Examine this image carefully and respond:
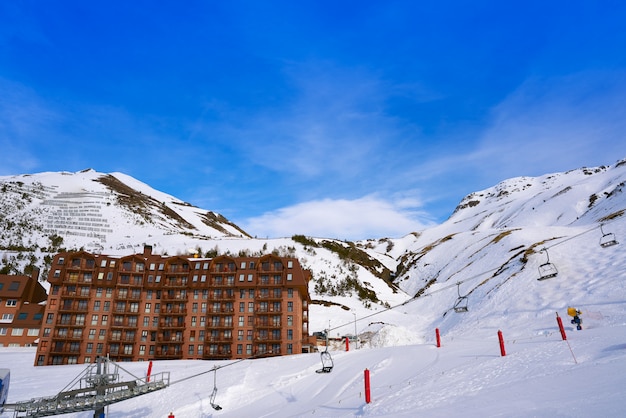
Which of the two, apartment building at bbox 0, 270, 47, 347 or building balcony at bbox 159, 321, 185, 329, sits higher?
apartment building at bbox 0, 270, 47, 347

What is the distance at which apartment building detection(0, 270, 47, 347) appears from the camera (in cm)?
8019

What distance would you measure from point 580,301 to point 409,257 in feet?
425

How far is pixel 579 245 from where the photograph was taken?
194 feet

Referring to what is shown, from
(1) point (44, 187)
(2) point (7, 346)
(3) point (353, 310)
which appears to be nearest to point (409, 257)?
(3) point (353, 310)

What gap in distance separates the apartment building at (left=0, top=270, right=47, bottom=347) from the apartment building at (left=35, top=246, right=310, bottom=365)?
75.6 ft

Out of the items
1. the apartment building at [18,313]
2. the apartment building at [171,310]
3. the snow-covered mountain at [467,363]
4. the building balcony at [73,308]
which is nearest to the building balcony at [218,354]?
the apartment building at [171,310]

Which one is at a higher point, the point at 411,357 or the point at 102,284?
the point at 102,284

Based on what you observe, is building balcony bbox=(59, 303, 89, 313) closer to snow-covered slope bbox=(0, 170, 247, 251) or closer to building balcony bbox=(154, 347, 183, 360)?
building balcony bbox=(154, 347, 183, 360)

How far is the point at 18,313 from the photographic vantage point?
270 feet

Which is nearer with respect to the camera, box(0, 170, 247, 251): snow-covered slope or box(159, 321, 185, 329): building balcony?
box(159, 321, 185, 329): building balcony

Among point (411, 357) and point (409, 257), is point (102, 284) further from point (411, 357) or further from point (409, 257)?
point (409, 257)

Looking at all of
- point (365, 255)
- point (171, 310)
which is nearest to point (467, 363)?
point (171, 310)

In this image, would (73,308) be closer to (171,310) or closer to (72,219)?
(171,310)

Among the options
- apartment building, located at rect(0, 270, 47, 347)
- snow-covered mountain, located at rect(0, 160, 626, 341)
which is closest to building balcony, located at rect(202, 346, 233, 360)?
snow-covered mountain, located at rect(0, 160, 626, 341)
